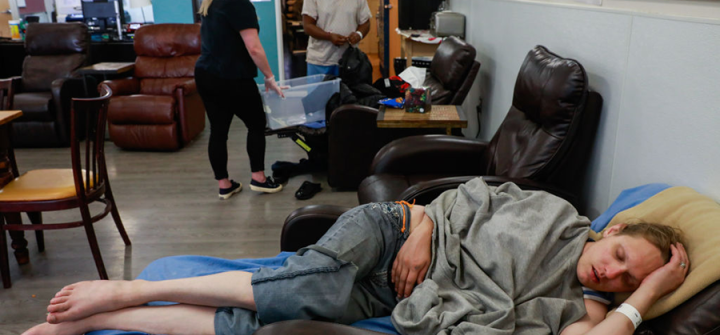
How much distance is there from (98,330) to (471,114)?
3.25m

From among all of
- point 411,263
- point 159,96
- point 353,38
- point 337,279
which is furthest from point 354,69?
point 337,279

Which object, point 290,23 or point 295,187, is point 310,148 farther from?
point 290,23

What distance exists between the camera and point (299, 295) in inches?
55.5

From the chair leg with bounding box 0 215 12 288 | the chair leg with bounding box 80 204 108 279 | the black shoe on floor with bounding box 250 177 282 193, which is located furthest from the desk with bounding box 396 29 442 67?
the chair leg with bounding box 0 215 12 288

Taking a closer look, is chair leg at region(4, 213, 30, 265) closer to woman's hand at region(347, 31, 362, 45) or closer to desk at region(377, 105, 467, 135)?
desk at region(377, 105, 467, 135)

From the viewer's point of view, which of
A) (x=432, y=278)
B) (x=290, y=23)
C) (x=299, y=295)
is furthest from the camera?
(x=290, y=23)

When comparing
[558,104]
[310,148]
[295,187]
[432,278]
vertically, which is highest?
[558,104]

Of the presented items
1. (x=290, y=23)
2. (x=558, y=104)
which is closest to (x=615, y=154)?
(x=558, y=104)

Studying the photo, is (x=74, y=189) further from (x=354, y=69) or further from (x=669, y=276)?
(x=669, y=276)

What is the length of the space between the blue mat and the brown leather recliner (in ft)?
9.76

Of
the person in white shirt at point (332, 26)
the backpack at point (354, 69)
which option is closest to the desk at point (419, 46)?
the person in white shirt at point (332, 26)

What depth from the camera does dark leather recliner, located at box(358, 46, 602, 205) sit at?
2025mm

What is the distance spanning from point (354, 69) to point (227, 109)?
986 millimetres

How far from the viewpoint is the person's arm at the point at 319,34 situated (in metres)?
4.29
